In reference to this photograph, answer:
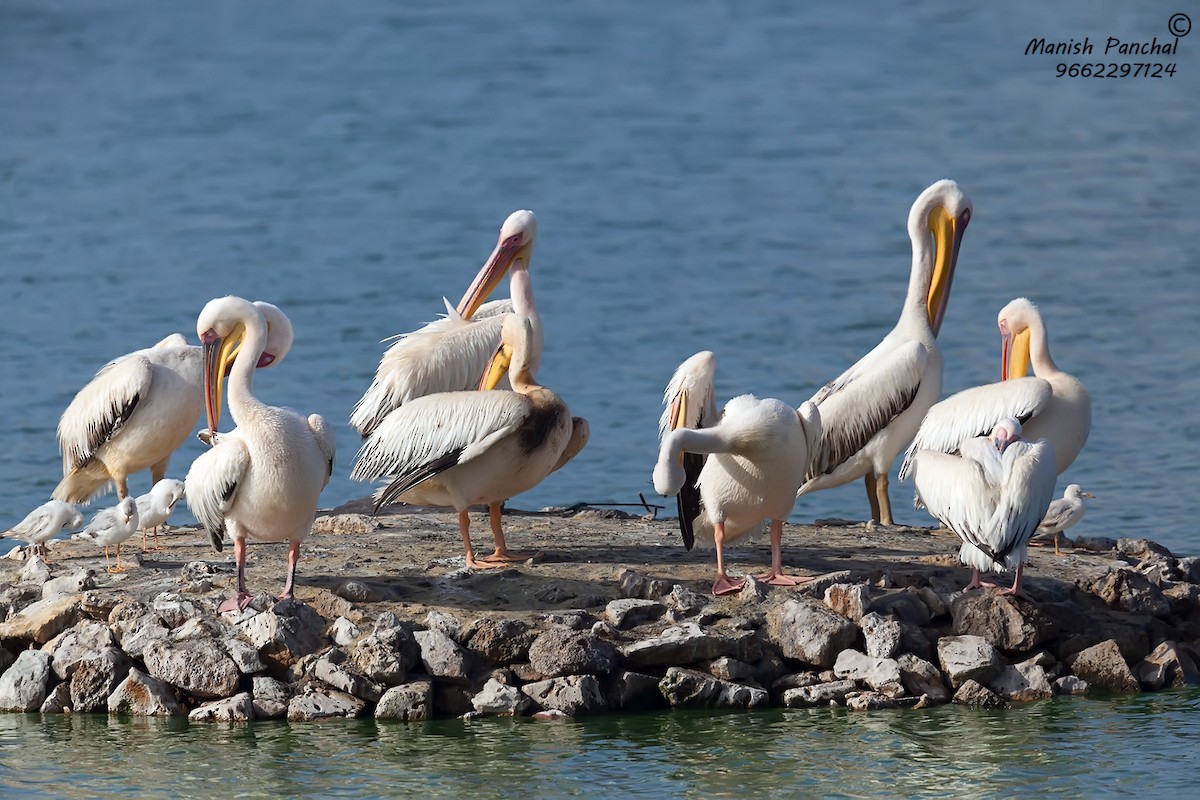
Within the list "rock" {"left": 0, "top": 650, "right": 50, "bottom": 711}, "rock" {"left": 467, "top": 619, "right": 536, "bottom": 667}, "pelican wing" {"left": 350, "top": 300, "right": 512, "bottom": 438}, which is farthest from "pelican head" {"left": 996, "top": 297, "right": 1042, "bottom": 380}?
"rock" {"left": 0, "top": 650, "right": 50, "bottom": 711}

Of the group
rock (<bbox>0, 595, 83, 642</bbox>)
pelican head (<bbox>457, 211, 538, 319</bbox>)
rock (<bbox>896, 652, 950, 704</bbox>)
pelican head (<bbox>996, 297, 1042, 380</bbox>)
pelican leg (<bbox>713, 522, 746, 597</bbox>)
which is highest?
pelican head (<bbox>457, 211, 538, 319</bbox>)

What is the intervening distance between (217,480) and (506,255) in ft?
9.11

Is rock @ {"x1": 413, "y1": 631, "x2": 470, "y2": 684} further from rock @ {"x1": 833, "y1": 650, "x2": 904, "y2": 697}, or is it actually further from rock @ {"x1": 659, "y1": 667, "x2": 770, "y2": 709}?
rock @ {"x1": 833, "y1": 650, "x2": 904, "y2": 697}

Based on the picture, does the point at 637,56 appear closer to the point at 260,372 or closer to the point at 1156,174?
the point at 1156,174

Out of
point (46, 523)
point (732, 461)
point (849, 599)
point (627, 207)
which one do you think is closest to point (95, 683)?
point (46, 523)

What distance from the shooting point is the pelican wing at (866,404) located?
1016cm

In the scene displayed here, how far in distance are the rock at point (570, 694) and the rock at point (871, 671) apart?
95cm

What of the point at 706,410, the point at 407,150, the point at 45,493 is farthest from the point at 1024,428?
the point at 407,150

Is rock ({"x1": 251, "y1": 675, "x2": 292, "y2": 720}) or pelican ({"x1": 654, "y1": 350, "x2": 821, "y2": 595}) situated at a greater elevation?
pelican ({"x1": 654, "y1": 350, "x2": 821, "y2": 595})

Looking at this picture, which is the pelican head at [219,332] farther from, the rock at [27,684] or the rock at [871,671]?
the rock at [871,671]

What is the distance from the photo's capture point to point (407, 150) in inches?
1278

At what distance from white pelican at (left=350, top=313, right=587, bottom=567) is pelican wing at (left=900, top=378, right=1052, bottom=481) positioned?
5.52 feet

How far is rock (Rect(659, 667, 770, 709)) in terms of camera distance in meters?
7.91

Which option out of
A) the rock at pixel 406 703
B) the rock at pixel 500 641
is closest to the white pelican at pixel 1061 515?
the rock at pixel 500 641
